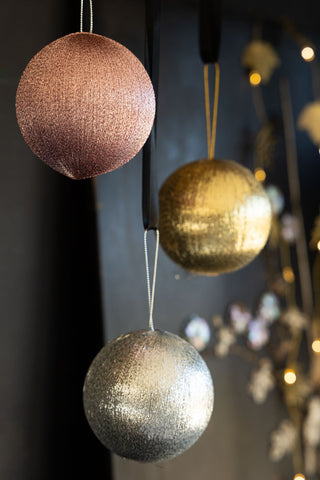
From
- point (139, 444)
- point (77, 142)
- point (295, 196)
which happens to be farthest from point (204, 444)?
point (77, 142)

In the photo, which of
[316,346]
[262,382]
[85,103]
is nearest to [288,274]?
[316,346]

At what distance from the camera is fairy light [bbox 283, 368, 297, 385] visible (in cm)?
190

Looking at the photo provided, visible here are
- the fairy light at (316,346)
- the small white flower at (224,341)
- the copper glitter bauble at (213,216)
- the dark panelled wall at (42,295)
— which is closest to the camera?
the copper glitter bauble at (213,216)

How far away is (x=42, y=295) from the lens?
5.09 feet

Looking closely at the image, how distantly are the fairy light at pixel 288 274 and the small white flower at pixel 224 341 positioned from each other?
294mm

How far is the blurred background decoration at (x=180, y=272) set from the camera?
1.53 metres

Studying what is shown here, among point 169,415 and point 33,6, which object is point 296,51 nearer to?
point 33,6

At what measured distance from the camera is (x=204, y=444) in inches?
66.9

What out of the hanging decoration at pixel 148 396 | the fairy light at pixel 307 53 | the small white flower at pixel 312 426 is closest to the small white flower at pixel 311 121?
the fairy light at pixel 307 53

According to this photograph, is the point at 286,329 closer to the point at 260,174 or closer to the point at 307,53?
the point at 260,174

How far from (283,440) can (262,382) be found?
20 centimetres

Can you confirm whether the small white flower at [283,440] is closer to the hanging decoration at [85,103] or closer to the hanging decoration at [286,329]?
the hanging decoration at [286,329]

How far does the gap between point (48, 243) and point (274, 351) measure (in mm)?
820

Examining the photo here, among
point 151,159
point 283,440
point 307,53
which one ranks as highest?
point 307,53
